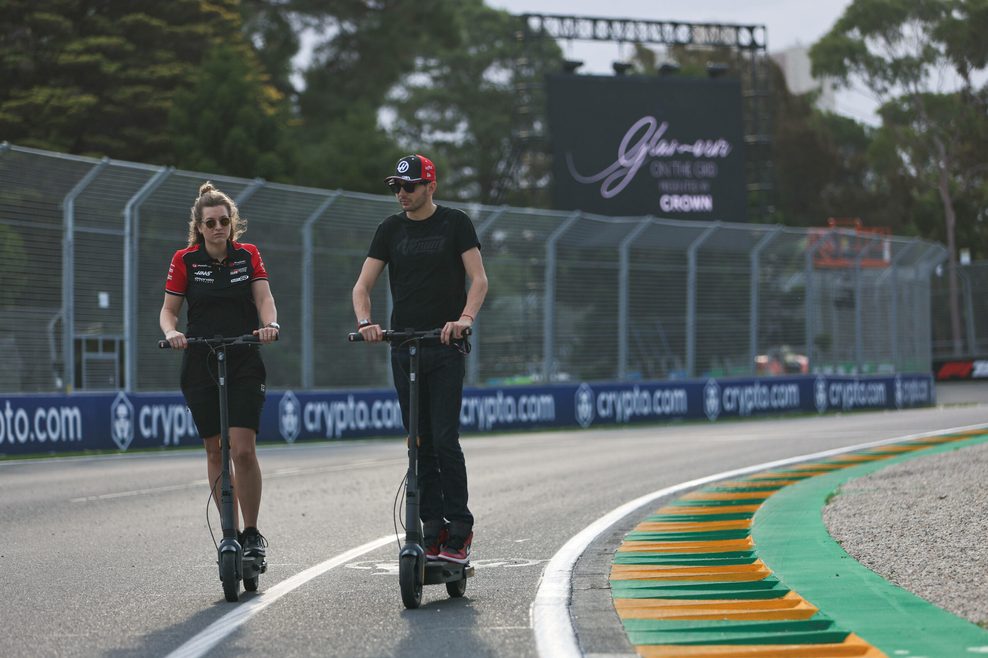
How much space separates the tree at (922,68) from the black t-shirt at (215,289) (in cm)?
4852

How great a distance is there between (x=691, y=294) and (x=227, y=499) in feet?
82.6

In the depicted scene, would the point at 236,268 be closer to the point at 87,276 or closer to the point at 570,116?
the point at 87,276

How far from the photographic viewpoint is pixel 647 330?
100 feet

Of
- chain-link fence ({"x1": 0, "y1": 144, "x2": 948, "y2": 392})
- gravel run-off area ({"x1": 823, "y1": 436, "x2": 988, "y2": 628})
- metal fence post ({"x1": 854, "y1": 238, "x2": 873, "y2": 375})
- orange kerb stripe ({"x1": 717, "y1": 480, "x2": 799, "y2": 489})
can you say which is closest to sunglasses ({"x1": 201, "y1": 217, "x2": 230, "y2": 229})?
gravel run-off area ({"x1": 823, "y1": 436, "x2": 988, "y2": 628})

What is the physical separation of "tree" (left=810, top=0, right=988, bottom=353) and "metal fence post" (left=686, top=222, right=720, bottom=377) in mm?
24161

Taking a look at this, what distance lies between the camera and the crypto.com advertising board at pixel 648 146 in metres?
40.0

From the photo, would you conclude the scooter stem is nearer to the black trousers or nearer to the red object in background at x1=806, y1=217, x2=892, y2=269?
the black trousers

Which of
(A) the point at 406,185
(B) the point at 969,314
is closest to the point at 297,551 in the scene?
(A) the point at 406,185

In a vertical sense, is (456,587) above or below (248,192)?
below

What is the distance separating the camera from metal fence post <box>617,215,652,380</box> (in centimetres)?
2983

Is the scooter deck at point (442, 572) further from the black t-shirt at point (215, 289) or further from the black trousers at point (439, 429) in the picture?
the black t-shirt at point (215, 289)

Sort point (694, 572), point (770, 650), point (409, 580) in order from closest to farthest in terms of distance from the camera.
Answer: point (770, 650) < point (409, 580) < point (694, 572)

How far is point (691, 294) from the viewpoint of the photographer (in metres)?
31.5

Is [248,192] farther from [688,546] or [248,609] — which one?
[248,609]
